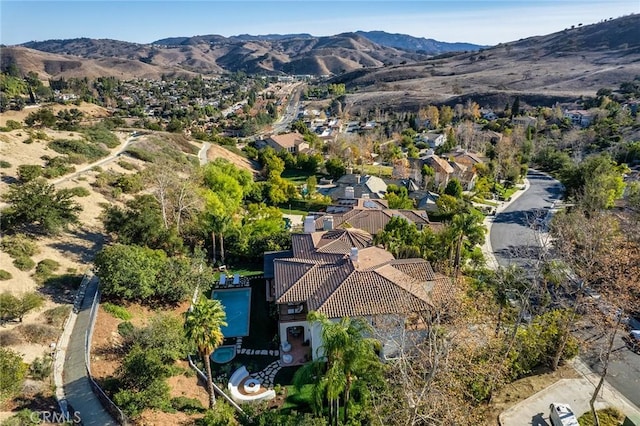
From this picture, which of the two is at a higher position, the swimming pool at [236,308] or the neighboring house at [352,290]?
the neighboring house at [352,290]

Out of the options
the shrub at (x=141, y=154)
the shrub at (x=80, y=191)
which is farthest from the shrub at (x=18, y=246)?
the shrub at (x=141, y=154)

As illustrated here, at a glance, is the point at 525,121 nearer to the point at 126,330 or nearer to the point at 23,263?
the point at 126,330

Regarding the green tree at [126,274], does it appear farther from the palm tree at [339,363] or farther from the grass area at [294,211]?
the grass area at [294,211]

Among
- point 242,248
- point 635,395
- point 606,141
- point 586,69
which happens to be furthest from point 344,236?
point 586,69

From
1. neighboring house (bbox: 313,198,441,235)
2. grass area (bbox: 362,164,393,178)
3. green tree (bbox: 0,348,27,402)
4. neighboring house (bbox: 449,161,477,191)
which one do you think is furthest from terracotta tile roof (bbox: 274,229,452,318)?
grass area (bbox: 362,164,393,178)

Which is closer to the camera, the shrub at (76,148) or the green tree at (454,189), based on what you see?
the shrub at (76,148)

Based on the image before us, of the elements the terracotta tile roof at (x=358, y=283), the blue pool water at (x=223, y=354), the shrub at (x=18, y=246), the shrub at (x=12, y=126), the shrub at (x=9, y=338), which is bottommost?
the blue pool water at (x=223, y=354)

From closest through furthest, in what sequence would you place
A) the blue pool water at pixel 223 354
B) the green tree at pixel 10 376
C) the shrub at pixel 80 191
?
the green tree at pixel 10 376, the blue pool water at pixel 223 354, the shrub at pixel 80 191

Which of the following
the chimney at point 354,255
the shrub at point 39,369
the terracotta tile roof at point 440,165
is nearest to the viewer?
the shrub at point 39,369
